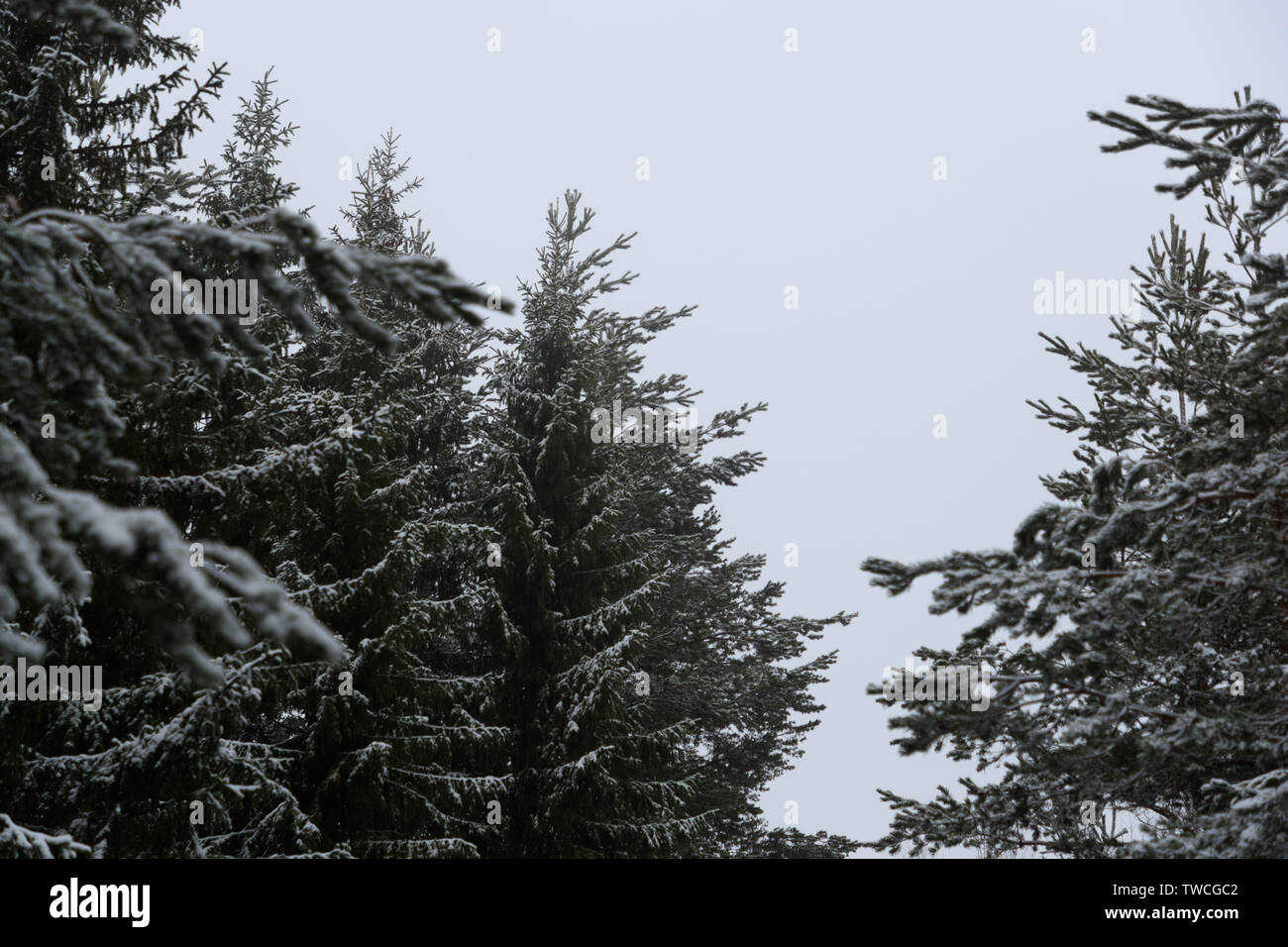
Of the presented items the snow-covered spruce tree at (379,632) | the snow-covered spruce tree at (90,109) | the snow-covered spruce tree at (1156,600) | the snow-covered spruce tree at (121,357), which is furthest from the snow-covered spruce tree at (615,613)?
the snow-covered spruce tree at (121,357)

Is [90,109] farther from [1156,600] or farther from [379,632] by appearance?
[1156,600]

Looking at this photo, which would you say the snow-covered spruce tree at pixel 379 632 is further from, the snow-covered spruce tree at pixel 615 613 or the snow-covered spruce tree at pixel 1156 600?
the snow-covered spruce tree at pixel 1156 600

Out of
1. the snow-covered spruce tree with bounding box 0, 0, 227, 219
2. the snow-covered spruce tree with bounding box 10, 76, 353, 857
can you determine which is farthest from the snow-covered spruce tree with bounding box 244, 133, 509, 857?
the snow-covered spruce tree with bounding box 0, 0, 227, 219

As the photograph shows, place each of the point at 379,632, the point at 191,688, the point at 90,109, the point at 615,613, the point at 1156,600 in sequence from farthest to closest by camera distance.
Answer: the point at 615,613 < the point at 379,632 < the point at 90,109 < the point at 191,688 < the point at 1156,600

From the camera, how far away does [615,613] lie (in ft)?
47.1

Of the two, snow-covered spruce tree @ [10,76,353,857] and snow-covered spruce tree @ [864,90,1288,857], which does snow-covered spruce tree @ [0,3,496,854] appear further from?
snow-covered spruce tree @ [864,90,1288,857]

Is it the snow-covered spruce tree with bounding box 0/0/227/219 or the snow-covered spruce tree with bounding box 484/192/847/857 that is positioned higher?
the snow-covered spruce tree with bounding box 0/0/227/219

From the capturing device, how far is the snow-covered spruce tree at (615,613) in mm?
13758

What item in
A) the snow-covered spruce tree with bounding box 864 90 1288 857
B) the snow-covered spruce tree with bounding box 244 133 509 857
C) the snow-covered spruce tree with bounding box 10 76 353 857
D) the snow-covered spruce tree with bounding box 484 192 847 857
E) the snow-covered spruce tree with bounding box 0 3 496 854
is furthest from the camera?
the snow-covered spruce tree with bounding box 484 192 847 857

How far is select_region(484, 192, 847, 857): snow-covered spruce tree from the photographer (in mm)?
13758

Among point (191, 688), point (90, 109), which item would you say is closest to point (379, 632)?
point (191, 688)
